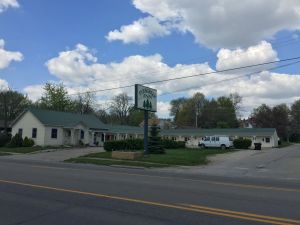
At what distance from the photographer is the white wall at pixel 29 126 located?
50588 mm

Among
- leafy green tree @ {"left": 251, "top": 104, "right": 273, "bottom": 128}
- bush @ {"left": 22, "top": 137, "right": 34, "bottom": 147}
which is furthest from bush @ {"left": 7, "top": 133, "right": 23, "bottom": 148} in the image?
leafy green tree @ {"left": 251, "top": 104, "right": 273, "bottom": 128}

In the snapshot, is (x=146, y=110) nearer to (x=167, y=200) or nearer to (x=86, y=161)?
(x=86, y=161)

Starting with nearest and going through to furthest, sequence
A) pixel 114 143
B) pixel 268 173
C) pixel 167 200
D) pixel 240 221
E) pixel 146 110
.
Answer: pixel 240 221 → pixel 167 200 → pixel 268 173 → pixel 146 110 → pixel 114 143

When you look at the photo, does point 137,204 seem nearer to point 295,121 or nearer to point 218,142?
point 218,142

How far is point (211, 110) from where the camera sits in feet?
410

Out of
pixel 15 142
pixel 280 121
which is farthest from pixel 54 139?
pixel 280 121

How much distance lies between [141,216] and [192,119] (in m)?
120

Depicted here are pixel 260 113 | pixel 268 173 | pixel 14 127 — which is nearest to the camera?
pixel 268 173

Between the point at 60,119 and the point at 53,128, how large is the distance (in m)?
2.97

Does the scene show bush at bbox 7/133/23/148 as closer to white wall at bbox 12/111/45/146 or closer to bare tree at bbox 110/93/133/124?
white wall at bbox 12/111/45/146

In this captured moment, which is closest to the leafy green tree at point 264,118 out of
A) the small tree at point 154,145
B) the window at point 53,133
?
the window at point 53,133

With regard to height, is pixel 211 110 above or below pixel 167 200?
above

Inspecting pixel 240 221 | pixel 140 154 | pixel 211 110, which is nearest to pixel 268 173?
pixel 140 154

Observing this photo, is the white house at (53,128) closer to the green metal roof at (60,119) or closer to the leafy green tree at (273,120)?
the green metal roof at (60,119)
